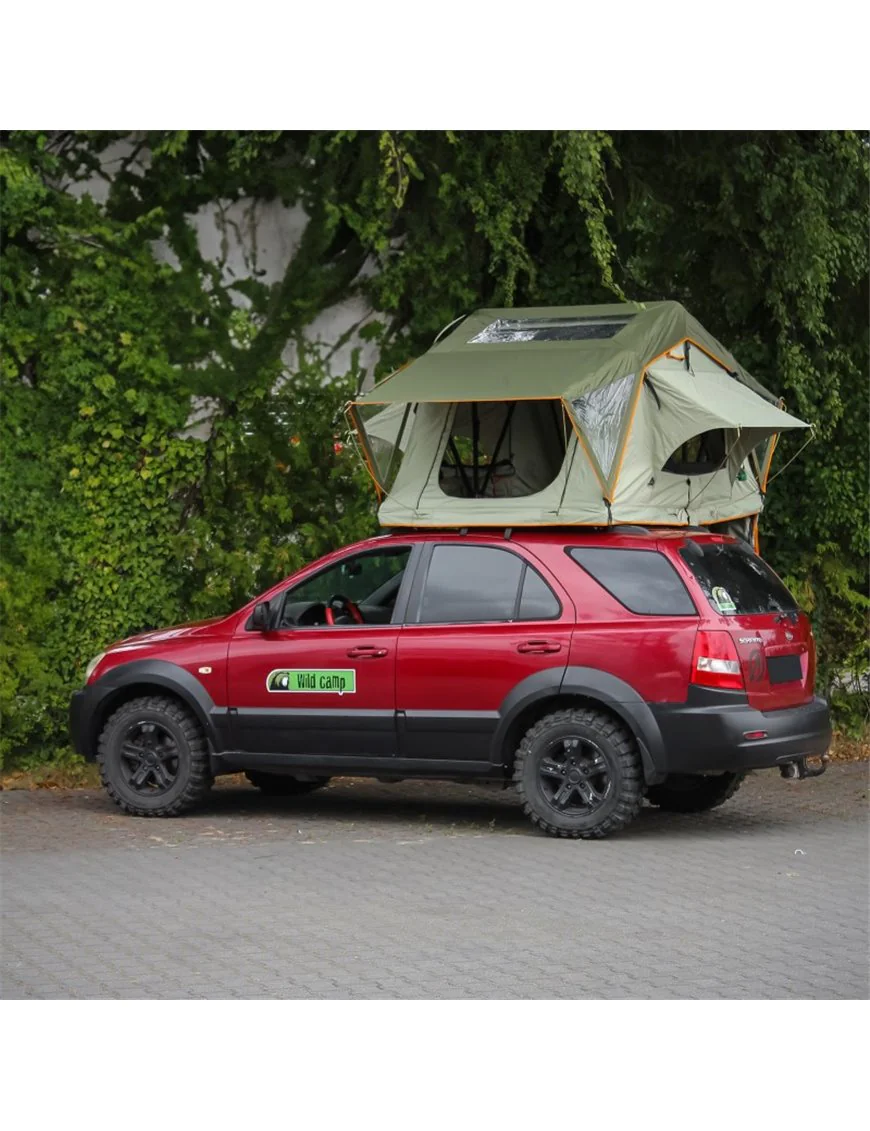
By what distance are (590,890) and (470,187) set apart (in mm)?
7203

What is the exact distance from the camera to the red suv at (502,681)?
9.63 metres

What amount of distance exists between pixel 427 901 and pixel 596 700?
186cm

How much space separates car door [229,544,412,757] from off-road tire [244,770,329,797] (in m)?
1.26

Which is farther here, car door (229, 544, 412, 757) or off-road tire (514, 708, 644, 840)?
car door (229, 544, 412, 757)

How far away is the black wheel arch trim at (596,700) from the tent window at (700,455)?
182 centimetres

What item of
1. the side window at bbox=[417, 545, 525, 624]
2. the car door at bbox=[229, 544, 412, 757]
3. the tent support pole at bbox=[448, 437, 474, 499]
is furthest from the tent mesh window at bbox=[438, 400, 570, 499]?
the side window at bbox=[417, 545, 525, 624]

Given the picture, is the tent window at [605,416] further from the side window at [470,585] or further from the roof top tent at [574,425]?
the side window at [470,585]

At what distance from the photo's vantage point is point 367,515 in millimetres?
14242

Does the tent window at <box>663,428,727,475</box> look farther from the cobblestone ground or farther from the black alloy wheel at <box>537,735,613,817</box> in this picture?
the cobblestone ground

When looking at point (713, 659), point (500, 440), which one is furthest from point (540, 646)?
point (500, 440)

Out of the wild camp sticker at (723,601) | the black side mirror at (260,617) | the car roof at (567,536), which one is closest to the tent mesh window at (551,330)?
the car roof at (567,536)

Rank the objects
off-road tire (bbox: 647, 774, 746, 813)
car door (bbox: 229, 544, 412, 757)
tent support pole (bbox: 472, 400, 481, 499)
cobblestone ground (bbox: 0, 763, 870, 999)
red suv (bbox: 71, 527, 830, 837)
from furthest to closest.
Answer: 1. tent support pole (bbox: 472, 400, 481, 499)
2. off-road tire (bbox: 647, 774, 746, 813)
3. car door (bbox: 229, 544, 412, 757)
4. red suv (bbox: 71, 527, 830, 837)
5. cobblestone ground (bbox: 0, 763, 870, 999)

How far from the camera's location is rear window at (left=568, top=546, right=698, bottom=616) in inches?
383

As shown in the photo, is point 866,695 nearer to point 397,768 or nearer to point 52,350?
point 397,768
